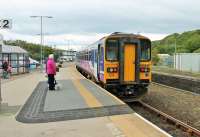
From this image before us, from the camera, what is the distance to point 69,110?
13.1m

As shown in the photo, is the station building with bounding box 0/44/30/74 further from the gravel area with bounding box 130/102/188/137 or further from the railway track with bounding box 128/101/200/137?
the railway track with bounding box 128/101/200/137

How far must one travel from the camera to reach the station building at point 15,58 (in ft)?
123

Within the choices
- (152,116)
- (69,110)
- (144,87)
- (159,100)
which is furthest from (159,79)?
(69,110)

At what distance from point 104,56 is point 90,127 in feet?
29.7

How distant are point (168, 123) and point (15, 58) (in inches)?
1062

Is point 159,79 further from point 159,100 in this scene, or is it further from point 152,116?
point 152,116

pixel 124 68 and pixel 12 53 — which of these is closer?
Result: pixel 124 68

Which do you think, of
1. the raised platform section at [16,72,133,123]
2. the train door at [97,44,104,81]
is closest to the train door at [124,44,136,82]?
the train door at [97,44,104,81]

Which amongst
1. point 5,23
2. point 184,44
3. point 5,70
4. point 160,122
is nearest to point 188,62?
point 5,70

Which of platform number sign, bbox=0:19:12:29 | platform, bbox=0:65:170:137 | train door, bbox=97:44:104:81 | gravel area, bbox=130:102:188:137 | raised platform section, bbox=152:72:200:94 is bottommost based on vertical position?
gravel area, bbox=130:102:188:137

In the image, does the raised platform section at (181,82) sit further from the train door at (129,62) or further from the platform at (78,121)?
the platform at (78,121)

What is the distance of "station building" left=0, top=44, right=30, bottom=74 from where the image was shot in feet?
123

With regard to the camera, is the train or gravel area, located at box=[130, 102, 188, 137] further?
the train

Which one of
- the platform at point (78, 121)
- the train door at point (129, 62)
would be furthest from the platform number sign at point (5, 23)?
the train door at point (129, 62)
